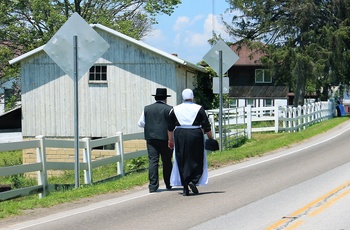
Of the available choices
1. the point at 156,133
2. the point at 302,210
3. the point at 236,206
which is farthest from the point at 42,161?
the point at 302,210

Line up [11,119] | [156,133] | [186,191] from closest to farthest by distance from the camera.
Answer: [186,191]
[156,133]
[11,119]

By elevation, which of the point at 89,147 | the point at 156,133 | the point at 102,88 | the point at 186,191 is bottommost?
the point at 186,191

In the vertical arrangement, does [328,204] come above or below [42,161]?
below

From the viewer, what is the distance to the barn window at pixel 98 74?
30281 mm

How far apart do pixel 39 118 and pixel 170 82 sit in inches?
259

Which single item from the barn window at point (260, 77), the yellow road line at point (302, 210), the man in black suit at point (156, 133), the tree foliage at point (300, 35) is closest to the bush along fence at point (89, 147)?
the man in black suit at point (156, 133)

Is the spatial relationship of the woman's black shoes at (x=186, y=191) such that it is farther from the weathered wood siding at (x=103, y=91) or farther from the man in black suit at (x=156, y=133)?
the weathered wood siding at (x=103, y=91)

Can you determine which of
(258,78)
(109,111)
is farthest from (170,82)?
(258,78)

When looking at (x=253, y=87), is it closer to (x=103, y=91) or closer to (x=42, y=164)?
(x=103, y=91)

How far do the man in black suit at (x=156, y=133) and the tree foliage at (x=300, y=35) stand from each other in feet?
119

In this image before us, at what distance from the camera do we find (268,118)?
94.4 ft

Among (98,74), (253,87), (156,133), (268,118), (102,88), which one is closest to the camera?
(156,133)

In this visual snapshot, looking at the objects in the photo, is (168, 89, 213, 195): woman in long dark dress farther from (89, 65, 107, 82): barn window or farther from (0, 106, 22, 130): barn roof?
(0, 106, 22, 130): barn roof

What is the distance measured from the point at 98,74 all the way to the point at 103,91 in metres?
0.89
